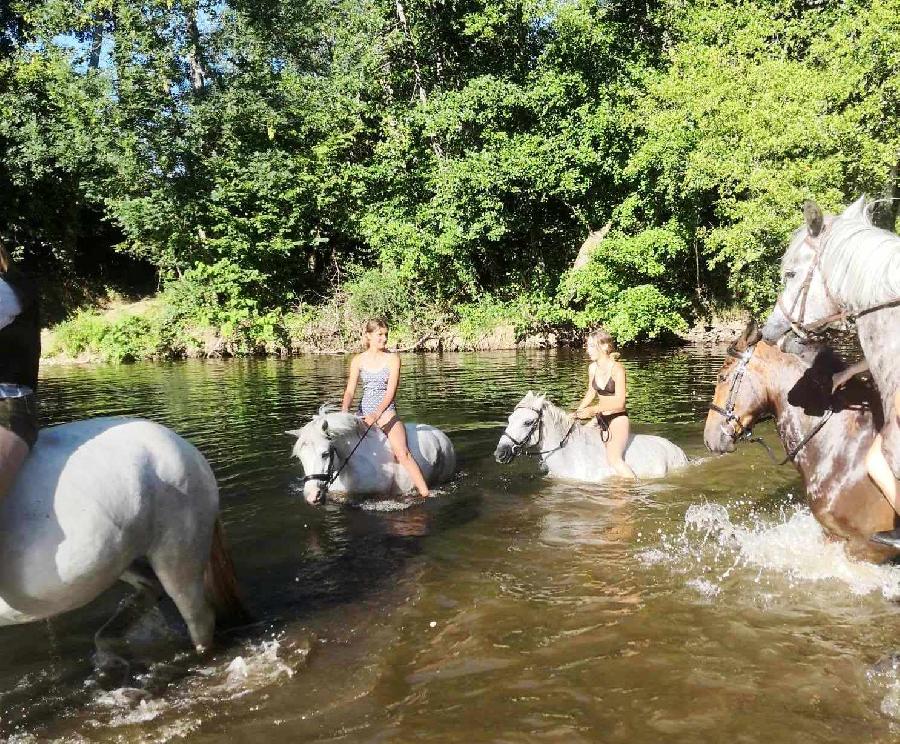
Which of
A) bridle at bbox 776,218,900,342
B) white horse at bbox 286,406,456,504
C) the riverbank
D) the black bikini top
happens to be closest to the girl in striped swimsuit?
white horse at bbox 286,406,456,504

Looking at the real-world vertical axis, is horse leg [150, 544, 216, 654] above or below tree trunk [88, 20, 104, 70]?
below

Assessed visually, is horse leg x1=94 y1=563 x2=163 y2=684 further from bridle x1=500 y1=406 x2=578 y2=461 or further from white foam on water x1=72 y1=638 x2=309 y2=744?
bridle x1=500 y1=406 x2=578 y2=461

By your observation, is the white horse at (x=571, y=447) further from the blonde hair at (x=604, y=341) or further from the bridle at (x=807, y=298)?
the bridle at (x=807, y=298)

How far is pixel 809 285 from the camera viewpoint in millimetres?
5441

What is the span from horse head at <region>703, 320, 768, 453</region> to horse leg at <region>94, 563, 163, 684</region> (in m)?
4.79

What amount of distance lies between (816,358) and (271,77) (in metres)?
33.1

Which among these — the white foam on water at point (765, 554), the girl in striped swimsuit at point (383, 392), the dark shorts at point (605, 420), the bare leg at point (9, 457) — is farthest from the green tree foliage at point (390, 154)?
the bare leg at point (9, 457)

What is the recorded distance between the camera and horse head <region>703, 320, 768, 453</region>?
21.3ft

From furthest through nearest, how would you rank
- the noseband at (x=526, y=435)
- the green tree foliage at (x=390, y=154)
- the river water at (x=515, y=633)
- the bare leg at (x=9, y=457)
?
1. the green tree foliage at (x=390, y=154)
2. the noseband at (x=526, y=435)
3. the river water at (x=515, y=633)
4. the bare leg at (x=9, y=457)

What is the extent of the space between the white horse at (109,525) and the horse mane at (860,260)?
4.44 meters

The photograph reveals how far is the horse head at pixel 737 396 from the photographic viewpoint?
21.3ft

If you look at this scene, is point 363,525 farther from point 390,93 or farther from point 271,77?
point 271,77

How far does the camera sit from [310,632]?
5.64 m

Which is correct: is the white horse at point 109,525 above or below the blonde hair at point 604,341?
below
